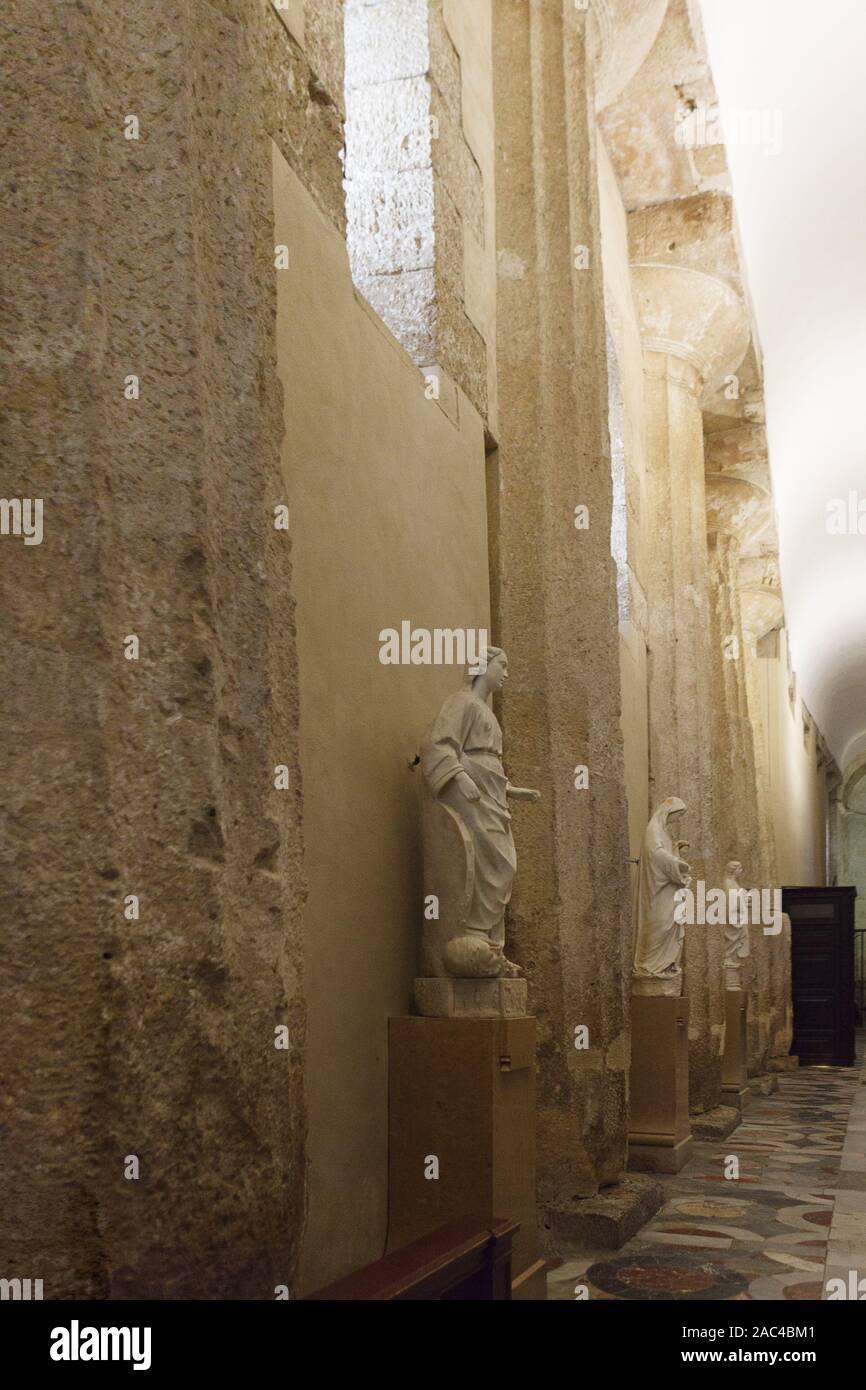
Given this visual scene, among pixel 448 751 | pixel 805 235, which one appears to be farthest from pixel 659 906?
pixel 805 235

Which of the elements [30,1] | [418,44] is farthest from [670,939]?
[30,1]

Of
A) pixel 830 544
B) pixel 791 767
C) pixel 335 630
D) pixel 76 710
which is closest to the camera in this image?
pixel 76 710

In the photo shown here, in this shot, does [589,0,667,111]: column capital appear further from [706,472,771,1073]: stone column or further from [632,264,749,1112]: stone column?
[706,472,771,1073]: stone column

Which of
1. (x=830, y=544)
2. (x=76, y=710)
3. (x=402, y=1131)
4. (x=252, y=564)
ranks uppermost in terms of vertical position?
(x=830, y=544)

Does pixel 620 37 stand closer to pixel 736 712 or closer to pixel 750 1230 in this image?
pixel 750 1230

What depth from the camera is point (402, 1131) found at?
491 centimetres

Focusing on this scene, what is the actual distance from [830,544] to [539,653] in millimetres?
17148

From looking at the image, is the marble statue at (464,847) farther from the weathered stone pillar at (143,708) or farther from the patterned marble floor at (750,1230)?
the weathered stone pillar at (143,708)

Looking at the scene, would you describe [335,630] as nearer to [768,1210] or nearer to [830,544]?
[768,1210]

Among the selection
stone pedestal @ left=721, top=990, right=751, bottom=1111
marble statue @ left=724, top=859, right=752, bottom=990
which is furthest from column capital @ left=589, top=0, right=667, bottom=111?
stone pedestal @ left=721, top=990, right=751, bottom=1111

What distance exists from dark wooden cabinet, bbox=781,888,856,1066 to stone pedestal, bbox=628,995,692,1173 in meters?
10.9

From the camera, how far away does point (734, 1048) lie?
1330cm

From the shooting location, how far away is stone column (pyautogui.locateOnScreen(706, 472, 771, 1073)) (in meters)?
16.5

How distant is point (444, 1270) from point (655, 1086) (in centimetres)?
561
